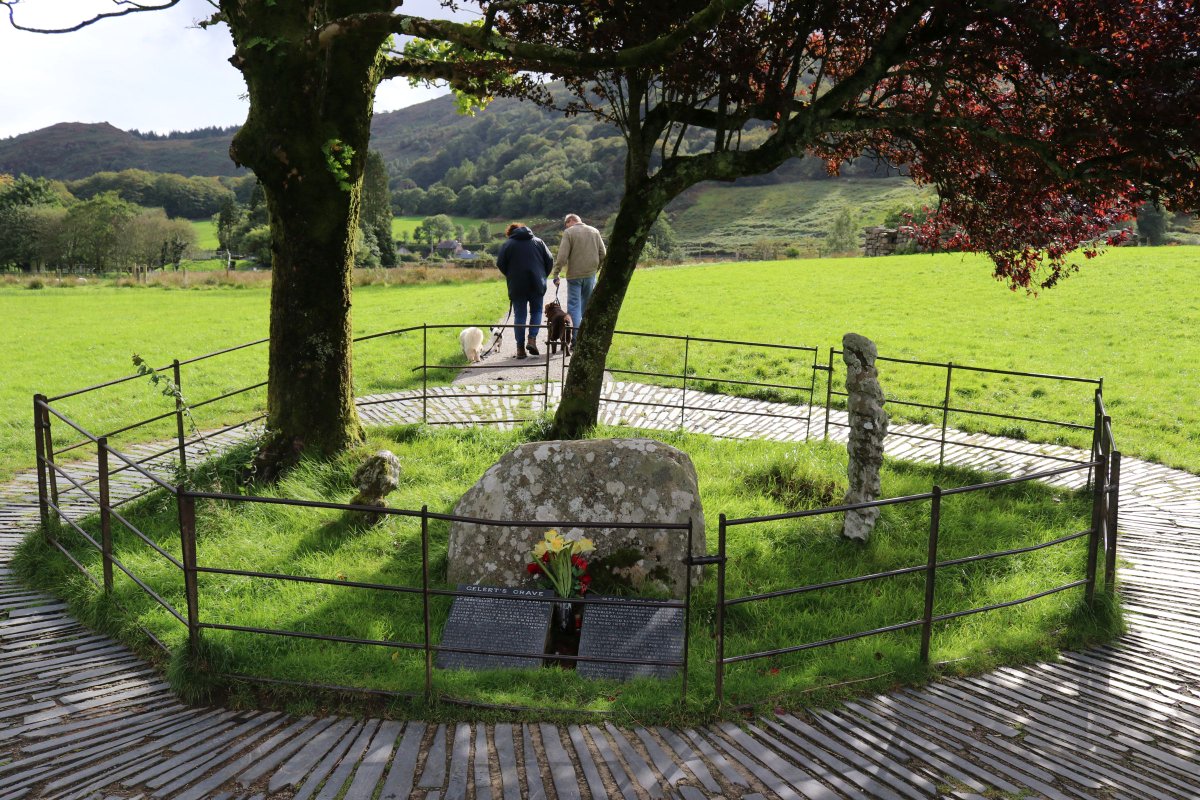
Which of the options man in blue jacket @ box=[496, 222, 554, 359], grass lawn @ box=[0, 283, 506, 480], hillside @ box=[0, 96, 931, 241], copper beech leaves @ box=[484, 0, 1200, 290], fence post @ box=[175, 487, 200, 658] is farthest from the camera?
hillside @ box=[0, 96, 931, 241]

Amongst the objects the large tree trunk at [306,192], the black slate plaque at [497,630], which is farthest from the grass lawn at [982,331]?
the black slate plaque at [497,630]

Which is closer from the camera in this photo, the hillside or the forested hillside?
the hillside

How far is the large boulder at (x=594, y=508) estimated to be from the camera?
7.41 metres

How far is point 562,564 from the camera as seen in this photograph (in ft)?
22.8

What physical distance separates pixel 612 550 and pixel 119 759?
3.92 meters

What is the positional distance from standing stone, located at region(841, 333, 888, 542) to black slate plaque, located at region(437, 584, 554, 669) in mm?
3620

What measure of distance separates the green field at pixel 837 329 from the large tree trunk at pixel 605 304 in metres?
5.91

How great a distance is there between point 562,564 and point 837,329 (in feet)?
56.3

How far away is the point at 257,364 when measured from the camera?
64.4 ft

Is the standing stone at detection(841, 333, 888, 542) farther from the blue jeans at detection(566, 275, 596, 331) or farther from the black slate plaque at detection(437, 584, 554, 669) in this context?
the blue jeans at detection(566, 275, 596, 331)

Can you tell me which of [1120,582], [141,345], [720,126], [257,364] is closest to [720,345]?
[720,126]

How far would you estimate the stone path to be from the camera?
15.1 ft

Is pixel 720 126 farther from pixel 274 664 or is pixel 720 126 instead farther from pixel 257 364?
pixel 257 364

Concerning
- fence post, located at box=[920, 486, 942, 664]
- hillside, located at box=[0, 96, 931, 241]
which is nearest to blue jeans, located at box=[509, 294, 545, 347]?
fence post, located at box=[920, 486, 942, 664]
